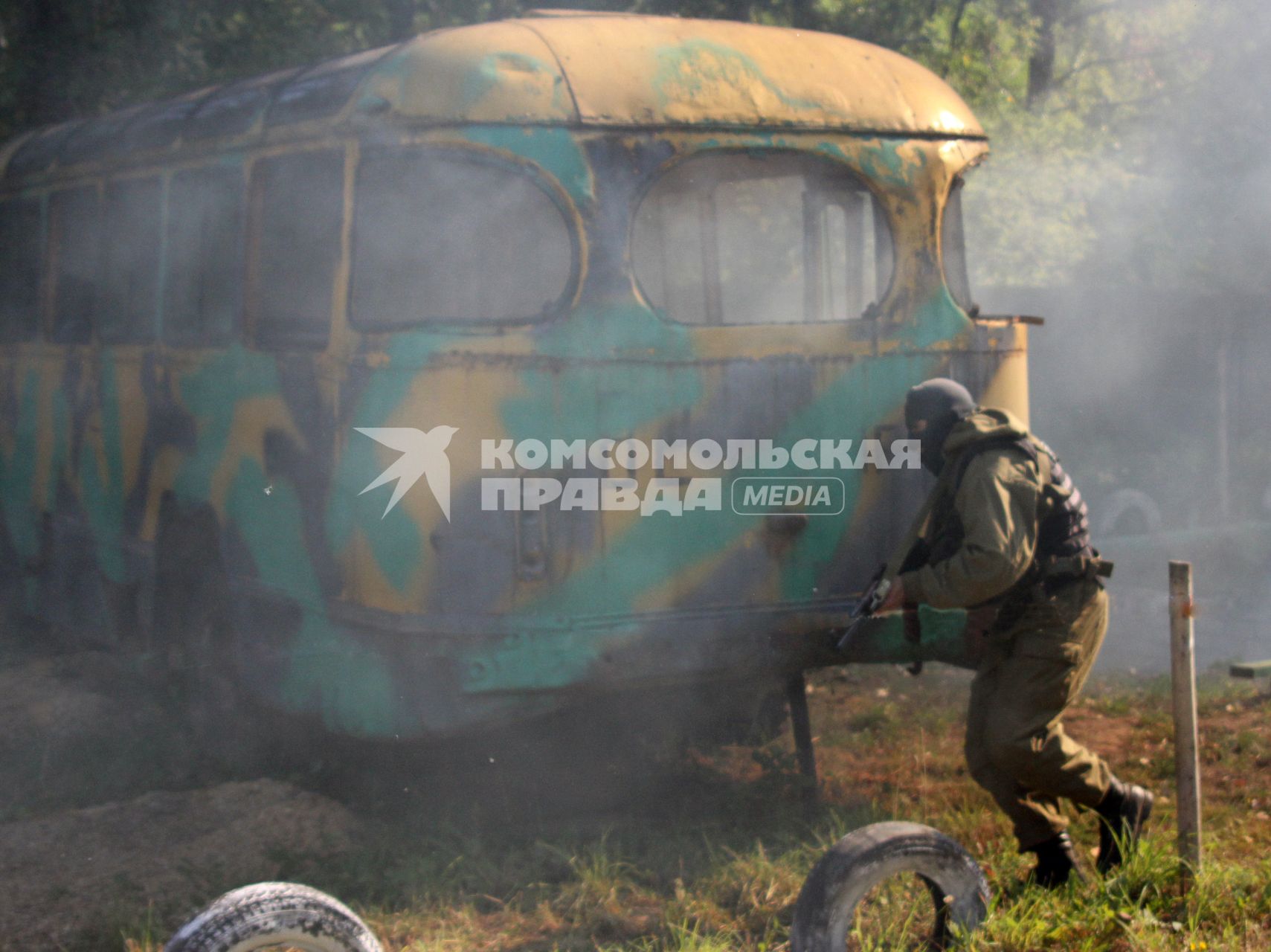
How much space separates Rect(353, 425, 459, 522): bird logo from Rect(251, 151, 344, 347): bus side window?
53 centimetres

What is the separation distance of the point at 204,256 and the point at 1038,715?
145 inches

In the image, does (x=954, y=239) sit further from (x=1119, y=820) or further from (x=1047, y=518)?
(x=1119, y=820)

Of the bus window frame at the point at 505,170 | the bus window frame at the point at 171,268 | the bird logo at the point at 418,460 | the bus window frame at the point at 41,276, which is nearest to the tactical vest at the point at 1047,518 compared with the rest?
the bus window frame at the point at 505,170

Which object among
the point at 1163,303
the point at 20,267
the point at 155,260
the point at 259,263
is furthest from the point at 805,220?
the point at 1163,303

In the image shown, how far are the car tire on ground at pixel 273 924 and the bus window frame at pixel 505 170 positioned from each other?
84.5 inches

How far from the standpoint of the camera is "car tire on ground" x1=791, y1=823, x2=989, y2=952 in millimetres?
3867

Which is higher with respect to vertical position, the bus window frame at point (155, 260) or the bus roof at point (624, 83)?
the bus roof at point (624, 83)

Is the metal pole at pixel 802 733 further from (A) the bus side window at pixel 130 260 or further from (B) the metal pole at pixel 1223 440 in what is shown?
(B) the metal pole at pixel 1223 440

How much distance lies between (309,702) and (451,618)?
94 centimetres

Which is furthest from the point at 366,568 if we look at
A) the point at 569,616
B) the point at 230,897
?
the point at 230,897

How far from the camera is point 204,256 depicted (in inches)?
242

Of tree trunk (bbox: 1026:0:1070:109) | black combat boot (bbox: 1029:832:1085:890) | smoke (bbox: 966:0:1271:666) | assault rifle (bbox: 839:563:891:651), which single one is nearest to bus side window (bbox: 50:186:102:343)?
assault rifle (bbox: 839:563:891:651)

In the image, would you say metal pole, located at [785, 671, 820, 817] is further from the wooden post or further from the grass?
the wooden post

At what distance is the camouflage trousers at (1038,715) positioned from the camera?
4434 mm
